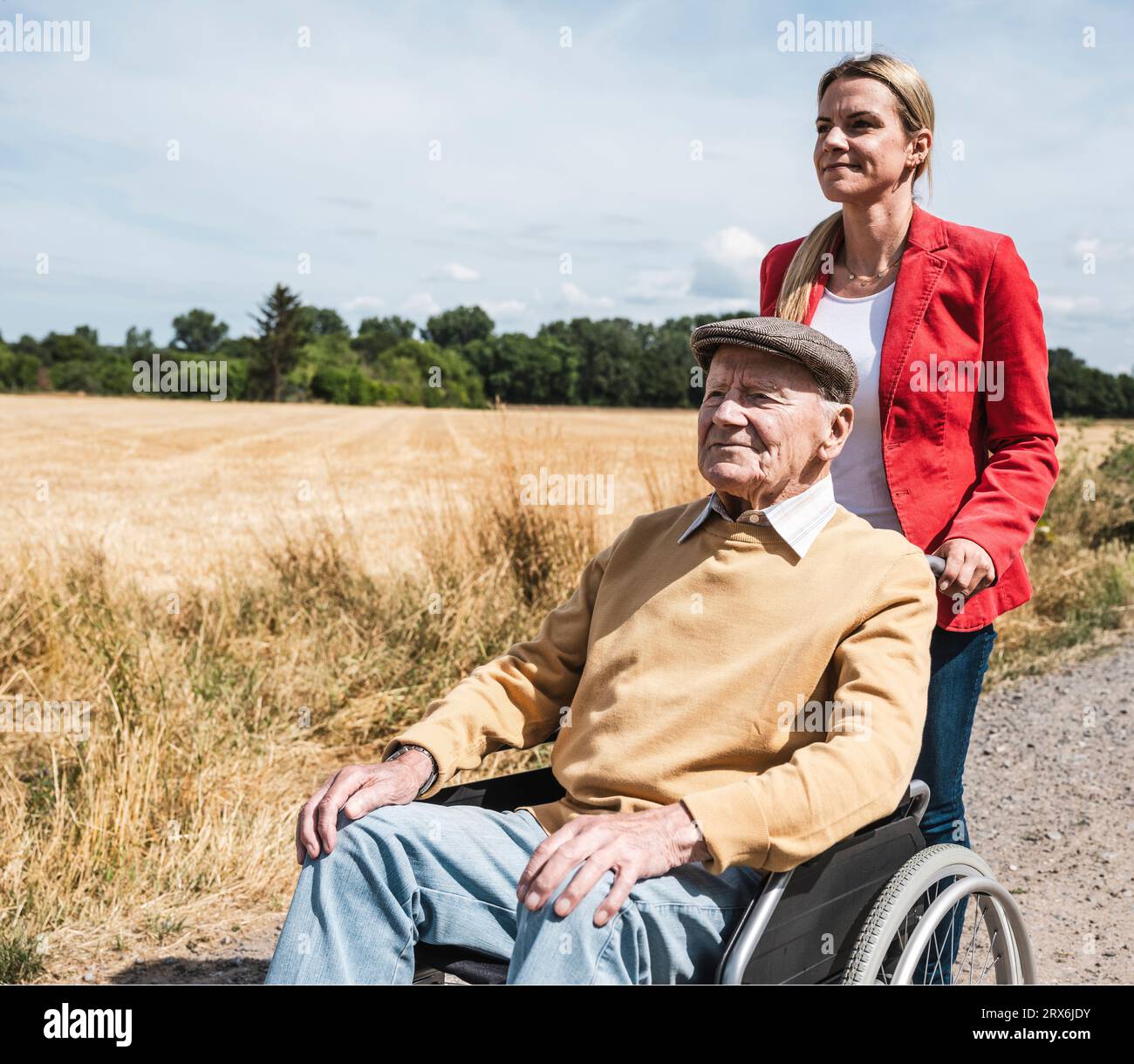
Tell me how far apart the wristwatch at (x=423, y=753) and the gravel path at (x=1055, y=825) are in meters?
1.40

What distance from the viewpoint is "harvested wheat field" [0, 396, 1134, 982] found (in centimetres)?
338

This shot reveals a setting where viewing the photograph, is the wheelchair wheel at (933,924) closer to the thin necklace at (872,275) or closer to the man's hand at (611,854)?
the man's hand at (611,854)

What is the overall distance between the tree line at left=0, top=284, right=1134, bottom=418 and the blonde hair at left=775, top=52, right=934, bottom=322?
18242 millimetres

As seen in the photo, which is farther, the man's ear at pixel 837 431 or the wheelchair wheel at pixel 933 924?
the man's ear at pixel 837 431

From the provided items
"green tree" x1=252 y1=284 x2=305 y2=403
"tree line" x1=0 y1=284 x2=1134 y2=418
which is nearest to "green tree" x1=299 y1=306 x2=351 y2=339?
"tree line" x1=0 y1=284 x2=1134 y2=418

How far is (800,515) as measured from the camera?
207 cm

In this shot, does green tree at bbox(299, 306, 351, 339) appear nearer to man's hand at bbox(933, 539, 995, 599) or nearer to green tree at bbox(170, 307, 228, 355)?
green tree at bbox(170, 307, 228, 355)

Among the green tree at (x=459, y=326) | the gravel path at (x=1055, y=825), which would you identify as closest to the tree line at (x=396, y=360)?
the green tree at (x=459, y=326)

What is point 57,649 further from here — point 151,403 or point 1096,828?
point 151,403

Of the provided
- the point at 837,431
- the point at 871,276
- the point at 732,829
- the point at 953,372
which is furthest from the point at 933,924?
the point at 871,276

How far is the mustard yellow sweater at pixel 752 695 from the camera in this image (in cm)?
181

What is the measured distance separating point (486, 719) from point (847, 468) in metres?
0.88
